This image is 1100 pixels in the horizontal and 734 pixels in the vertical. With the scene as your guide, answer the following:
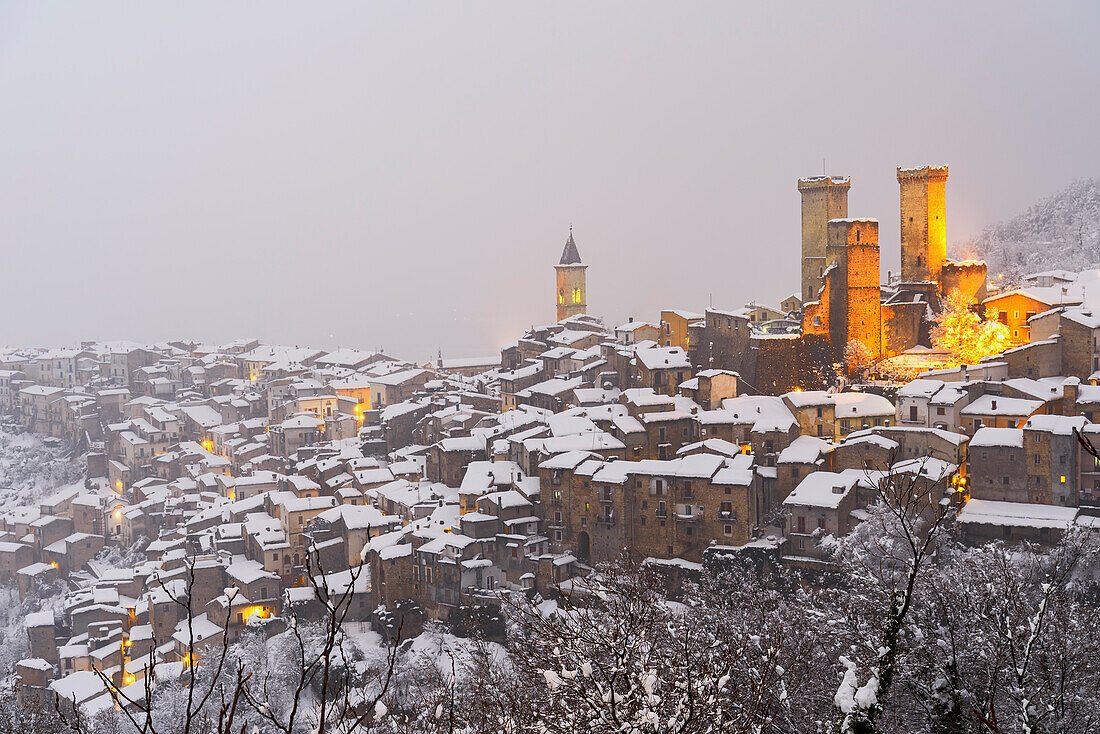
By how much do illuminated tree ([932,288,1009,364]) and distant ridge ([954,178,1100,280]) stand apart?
19548 millimetres

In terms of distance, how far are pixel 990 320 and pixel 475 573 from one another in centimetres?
2236

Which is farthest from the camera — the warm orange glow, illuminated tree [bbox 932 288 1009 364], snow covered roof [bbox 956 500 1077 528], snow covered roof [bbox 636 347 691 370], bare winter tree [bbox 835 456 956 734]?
snow covered roof [bbox 636 347 691 370]

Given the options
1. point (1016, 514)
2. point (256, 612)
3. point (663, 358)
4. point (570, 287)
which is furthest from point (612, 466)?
point (570, 287)

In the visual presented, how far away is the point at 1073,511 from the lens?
25891mm

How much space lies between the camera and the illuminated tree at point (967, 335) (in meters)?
35.7

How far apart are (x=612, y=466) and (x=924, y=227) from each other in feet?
61.2

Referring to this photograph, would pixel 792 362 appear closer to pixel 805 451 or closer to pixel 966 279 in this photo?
pixel 805 451

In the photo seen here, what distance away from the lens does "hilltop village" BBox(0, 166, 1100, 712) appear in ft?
93.9

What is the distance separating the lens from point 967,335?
36.1 metres

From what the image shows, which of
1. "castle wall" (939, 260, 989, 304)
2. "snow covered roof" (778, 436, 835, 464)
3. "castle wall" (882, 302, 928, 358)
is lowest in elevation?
"snow covered roof" (778, 436, 835, 464)

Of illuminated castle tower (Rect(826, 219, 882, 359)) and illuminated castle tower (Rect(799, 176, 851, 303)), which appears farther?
illuminated castle tower (Rect(799, 176, 851, 303))

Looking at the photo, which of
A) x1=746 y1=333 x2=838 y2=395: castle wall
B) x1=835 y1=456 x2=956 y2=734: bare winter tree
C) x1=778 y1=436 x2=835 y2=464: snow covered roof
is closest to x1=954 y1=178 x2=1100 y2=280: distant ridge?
x1=746 y1=333 x2=838 y2=395: castle wall

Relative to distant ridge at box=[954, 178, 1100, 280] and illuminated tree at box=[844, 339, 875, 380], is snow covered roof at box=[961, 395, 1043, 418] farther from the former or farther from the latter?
distant ridge at box=[954, 178, 1100, 280]

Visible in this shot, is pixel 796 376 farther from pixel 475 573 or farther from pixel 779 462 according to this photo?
pixel 475 573
